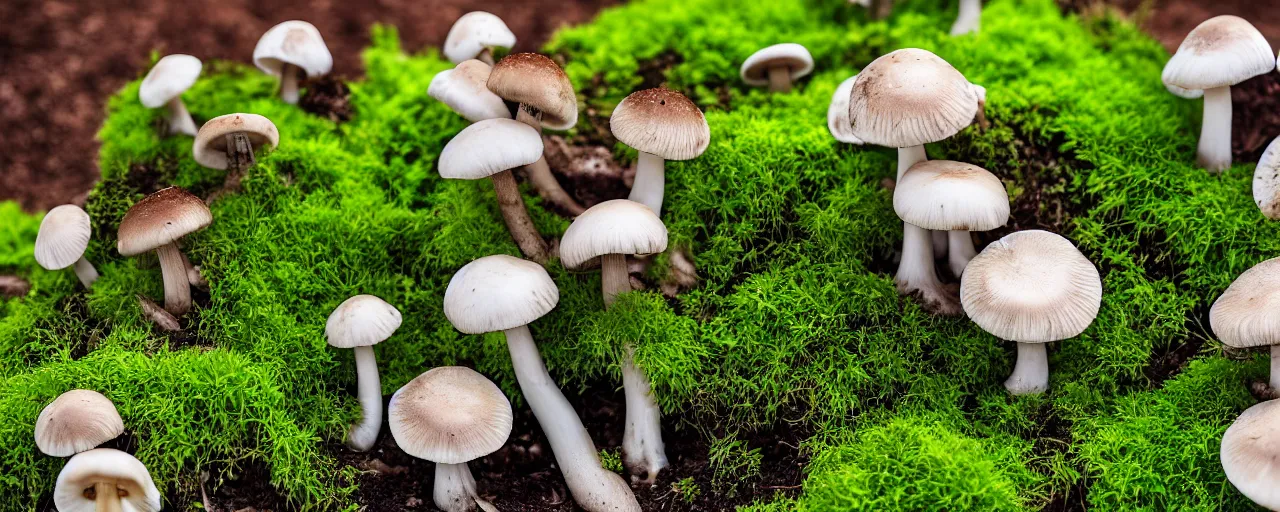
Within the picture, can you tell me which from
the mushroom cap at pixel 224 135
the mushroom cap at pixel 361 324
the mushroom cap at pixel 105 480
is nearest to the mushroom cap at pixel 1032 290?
the mushroom cap at pixel 361 324

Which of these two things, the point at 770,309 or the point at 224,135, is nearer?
the point at 770,309

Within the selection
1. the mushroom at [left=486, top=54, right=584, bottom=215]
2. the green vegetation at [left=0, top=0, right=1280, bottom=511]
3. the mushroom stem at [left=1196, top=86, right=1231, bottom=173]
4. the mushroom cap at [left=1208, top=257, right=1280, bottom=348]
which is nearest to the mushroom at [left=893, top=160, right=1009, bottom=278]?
the green vegetation at [left=0, top=0, right=1280, bottom=511]

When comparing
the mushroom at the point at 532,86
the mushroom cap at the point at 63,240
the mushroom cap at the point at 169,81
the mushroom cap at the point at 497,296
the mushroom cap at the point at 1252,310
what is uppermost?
the mushroom at the point at 532,86

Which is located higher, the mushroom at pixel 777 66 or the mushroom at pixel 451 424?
the mushroom at pixel 777 66

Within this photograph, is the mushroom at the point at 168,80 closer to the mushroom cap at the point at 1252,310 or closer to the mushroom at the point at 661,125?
the mushroom at the point at 661,125

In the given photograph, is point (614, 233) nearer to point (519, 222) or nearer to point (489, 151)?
point (489, 151)

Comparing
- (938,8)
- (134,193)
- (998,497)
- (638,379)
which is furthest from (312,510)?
(938,8)

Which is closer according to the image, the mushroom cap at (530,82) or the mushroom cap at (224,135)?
the mushroom cap at (530,82)

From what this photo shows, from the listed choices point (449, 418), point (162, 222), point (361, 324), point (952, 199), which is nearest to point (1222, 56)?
point (952, 199)
